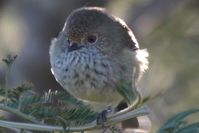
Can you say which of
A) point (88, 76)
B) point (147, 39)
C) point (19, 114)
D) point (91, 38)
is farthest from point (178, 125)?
point (147, 39)

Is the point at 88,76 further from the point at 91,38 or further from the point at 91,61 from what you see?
the point at 91,38

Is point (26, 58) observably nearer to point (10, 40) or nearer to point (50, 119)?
point (10, 40)

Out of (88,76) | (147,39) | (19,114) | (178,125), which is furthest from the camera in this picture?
(147,39)

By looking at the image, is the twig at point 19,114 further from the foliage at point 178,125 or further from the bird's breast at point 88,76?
the bird's breast at point 88,76

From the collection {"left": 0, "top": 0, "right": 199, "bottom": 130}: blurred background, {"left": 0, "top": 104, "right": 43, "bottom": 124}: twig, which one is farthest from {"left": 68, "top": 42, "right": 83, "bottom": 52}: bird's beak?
{"left": 0, "top": 104, "right": 43, "bottom": 124}: twig

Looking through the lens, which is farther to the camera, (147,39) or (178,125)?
(147,39)

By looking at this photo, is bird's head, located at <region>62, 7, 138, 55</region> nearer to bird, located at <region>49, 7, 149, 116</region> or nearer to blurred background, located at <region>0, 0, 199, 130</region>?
bird, located at <region>49, 7, 149, 116</region>

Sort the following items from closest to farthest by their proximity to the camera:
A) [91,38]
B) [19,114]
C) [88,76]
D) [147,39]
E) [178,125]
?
[178,125], [19,114], [88,76], [91,38], [147,39]

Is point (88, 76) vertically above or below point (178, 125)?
above
